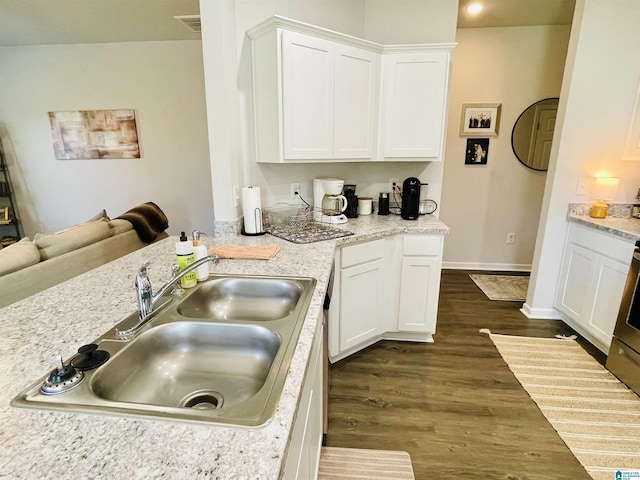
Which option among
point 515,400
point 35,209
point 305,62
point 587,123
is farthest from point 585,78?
point 35,209

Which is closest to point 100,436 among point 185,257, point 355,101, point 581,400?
point 185,257

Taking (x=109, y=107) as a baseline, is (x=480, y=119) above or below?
below

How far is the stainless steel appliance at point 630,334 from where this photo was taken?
2.01 metres

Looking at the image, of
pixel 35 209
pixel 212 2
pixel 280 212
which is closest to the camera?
pixel 212 2

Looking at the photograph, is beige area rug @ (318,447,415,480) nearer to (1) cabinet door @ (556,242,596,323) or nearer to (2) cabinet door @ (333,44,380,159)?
(2) cabinet door @ (333,44,380,159)

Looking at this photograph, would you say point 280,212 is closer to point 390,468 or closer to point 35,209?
point 390,468

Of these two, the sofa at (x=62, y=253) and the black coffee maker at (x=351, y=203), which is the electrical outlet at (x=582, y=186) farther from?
the sofa at (x=62, y=253)

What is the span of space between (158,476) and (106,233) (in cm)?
259

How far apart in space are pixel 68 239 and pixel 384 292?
90.1 inches

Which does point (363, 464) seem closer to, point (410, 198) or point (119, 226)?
point (410, 198)

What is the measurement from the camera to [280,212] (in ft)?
8.43

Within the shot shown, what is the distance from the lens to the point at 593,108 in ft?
8.42

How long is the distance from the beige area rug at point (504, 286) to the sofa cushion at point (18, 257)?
12.6 feet

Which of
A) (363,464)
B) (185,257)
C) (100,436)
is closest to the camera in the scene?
(100,436)
